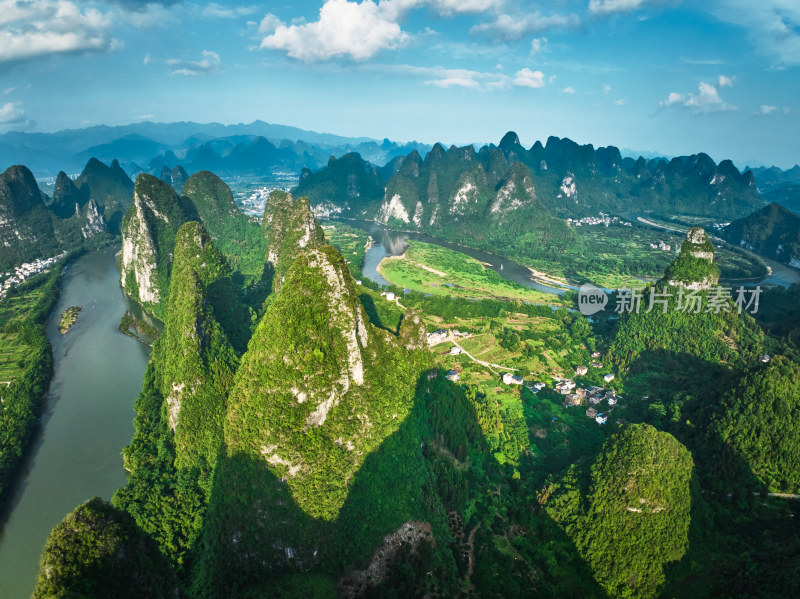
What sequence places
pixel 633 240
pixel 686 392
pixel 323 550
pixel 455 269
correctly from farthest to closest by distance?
pixel 633 240, pixel 455 269, pixel 686 392, pixel 323 550

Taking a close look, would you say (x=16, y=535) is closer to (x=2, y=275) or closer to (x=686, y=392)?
(x=686, y=392)

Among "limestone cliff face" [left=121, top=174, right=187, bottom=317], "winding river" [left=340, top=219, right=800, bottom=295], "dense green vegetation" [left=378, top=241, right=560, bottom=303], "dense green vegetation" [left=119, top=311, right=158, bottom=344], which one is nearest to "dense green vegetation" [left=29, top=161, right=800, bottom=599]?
"dense green vegetation" [left=119, top=311, right=158, bottom=344]

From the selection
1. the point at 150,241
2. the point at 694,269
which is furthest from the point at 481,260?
the point at 150,241

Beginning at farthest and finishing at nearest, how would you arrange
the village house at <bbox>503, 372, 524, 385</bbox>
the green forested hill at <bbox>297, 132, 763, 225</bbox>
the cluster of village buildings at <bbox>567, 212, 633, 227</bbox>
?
1. the cluster of village buildings at <bbox>567, 212, 633, 227</bbox>
2. the green forested hill at <bbox>297, 132, 763, 225</bbox>
3. the village house at <bbox>503, 372, 524, 385</bbox>

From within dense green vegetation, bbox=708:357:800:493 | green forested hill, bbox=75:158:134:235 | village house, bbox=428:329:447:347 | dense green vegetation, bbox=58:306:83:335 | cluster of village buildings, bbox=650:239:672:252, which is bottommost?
dense green vegetation, bbox=58:306:83:335

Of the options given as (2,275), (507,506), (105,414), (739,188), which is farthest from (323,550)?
(739,188)

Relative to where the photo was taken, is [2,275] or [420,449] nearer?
[420,449]

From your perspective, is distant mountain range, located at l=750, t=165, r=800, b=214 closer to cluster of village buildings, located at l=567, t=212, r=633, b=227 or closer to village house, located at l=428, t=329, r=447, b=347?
cluster of village buildings, located at l=567, t=212, r=633, b=227

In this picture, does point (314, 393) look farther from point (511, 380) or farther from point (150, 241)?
point (150, 241)
